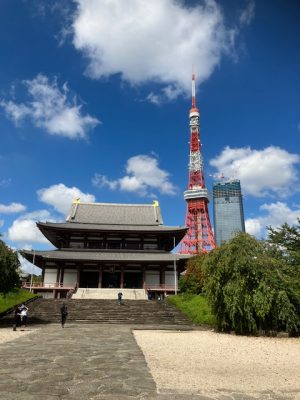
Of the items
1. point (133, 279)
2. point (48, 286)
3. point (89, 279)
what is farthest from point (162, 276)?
point (48, 286)

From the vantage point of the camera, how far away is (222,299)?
1714 cm

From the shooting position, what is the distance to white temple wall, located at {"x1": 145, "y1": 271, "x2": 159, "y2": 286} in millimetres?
38594

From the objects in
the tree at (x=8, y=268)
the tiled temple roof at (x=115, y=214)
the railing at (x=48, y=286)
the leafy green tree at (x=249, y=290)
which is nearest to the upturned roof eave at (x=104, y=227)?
the tiled temple roof at (x=115, y=214)

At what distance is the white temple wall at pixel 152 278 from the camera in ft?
127

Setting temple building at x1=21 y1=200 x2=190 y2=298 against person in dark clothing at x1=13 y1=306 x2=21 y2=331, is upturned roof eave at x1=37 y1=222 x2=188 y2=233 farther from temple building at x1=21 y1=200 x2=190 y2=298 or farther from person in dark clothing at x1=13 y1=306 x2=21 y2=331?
person in dark clothing at x1=13 y1=306 x2=21 y2=331

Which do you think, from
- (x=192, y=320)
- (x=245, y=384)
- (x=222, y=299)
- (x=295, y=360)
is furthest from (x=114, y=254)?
(x=245, y=384)

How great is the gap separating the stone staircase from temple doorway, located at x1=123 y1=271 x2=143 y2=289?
30.3 ft

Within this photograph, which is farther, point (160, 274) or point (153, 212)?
point (153, 212)

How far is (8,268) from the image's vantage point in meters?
19.4

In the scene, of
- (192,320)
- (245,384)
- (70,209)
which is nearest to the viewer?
(245,384)

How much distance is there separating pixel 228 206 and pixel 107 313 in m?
150

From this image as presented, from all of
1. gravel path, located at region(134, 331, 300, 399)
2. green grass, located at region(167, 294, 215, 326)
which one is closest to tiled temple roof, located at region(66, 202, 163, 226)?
green grass, located at region(167, 294, 215, 326)

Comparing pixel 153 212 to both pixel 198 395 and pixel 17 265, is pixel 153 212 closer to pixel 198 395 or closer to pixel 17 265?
pixel 17 265

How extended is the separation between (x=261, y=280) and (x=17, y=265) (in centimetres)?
1390
